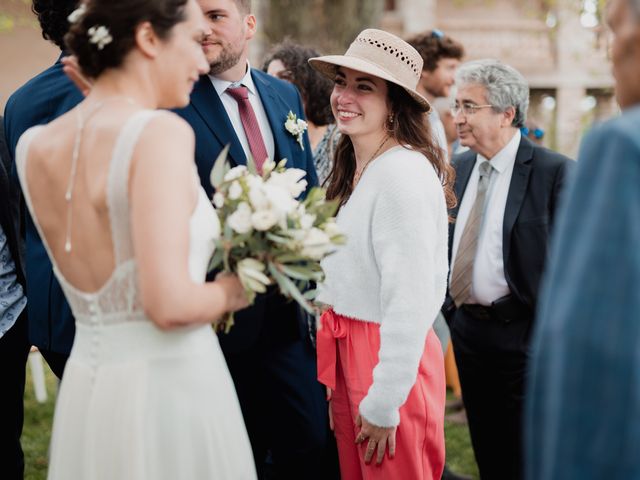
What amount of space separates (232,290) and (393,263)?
87 centimetres

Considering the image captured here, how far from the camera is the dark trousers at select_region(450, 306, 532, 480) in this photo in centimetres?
455

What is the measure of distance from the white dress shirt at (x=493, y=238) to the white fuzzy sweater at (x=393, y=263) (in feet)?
4.35

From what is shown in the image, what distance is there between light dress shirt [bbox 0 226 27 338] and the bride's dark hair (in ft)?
6.17

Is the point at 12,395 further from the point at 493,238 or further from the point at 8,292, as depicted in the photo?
the point at 493,238

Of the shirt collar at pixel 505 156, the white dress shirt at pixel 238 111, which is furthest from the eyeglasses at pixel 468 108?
the white dress shirt at pixel 238 111

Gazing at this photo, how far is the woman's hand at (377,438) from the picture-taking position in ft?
10.4

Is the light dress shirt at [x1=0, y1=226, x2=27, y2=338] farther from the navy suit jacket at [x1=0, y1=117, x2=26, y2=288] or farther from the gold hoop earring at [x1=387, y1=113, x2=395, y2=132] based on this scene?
the gold hoop earring at [x1=387, y1=113, x2=395, y2=132]

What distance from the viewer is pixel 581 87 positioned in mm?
23984

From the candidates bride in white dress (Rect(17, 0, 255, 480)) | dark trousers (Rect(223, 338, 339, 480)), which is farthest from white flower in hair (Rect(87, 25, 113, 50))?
dark trousers (Rect(223, 338, 339, 480))

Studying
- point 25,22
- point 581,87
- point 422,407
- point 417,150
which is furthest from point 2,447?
point 581,87

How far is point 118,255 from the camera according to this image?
2.27 metres

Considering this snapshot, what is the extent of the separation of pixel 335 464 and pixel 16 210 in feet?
7.38

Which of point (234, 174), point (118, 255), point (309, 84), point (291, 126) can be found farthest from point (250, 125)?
point (309, 84)

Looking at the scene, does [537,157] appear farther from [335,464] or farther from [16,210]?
[16,210]
